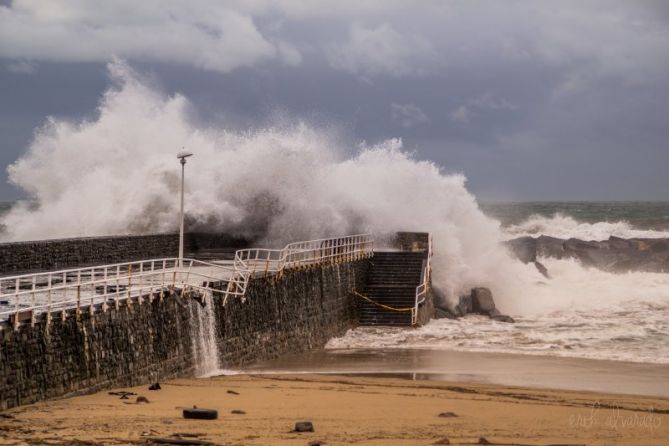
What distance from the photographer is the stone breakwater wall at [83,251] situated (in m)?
20.6

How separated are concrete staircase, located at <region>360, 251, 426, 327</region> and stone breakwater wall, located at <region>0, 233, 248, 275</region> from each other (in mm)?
5193

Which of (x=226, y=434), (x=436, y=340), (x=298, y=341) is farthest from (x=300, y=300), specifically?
(x=226, y=434)

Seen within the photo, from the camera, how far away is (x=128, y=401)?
12.8 m

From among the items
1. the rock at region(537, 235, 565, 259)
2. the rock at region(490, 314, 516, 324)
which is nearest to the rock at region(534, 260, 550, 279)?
the rock at region(537, 235, 565, 259)

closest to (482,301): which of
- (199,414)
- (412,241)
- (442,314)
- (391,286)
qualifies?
(442,314)

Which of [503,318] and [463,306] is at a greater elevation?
[463,306]

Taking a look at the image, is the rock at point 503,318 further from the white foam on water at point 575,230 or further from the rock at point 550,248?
the white foam on water at point 575,230

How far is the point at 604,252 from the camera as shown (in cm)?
4259

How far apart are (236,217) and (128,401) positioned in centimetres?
Result: 1810

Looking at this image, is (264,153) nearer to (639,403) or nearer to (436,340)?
(436,340)

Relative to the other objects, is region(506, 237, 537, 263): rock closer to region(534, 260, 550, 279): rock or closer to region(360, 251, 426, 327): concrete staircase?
region(534, 260, 550, 279): rock

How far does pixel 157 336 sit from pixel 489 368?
651cm

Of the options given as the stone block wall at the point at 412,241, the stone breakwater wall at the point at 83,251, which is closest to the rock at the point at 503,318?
the stone block wall at the point at 412,241

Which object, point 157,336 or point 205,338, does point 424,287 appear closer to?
point 205,338
